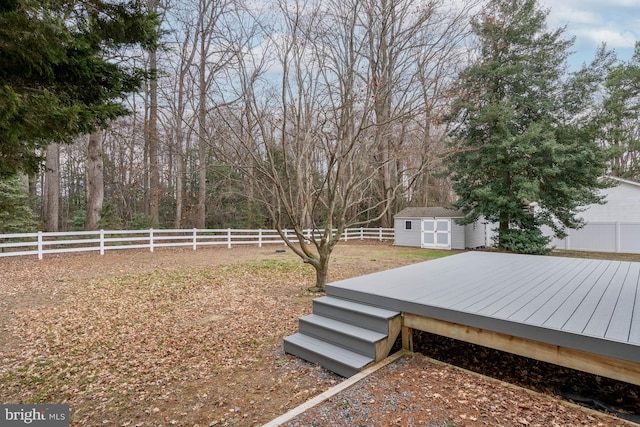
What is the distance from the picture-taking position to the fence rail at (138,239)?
9.03 m

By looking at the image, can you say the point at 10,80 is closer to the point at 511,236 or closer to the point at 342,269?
the point at 342,269

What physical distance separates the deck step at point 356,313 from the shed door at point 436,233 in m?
12.2

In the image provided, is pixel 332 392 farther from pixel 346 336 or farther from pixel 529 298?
pixel 529 298

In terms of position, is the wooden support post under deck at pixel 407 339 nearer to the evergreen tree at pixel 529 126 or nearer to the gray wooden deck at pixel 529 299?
the gray wooden deck at pixel 529 299

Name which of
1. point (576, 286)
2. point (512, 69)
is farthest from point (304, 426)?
point (512, 69)

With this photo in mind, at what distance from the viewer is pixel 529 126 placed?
35.7 feet

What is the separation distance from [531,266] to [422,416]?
454 cm

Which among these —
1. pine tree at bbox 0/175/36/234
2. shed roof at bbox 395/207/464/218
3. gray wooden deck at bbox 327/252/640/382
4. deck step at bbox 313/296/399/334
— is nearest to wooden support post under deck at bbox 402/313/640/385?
gray wooden deck at bbox 327/252/640/382

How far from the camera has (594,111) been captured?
36.6 feet

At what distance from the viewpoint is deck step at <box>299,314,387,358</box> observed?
120 inches

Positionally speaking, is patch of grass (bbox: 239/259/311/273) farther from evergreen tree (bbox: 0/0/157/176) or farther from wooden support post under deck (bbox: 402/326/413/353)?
evergreen tree (bbox: 0/0/157/176)

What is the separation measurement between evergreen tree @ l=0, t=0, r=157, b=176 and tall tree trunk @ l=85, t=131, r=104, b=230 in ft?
28.5

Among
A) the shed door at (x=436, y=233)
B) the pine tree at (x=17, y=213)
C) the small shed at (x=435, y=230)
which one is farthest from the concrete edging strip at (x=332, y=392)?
the shed door at (x=436, y=233)

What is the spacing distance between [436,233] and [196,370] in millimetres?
13624
